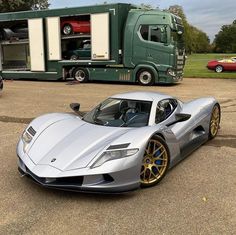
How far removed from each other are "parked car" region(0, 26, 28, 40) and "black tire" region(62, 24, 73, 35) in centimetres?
267

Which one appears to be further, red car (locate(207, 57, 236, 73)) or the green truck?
red car (locate(207, 57, 236, 73))

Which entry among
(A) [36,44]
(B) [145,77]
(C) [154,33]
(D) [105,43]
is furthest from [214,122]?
(A) [36,44]

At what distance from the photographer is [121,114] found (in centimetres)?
529

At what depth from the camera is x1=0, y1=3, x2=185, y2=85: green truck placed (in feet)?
55.0

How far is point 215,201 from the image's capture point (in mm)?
4168

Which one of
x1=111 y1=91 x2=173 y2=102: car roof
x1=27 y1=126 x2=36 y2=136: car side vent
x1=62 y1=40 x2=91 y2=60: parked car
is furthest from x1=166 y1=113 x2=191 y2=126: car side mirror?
x1=62 y1=40 x2=91 y2=60: parked car

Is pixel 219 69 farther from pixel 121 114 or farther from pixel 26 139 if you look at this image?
pixel 26 139

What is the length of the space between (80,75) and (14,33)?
5.20 metres

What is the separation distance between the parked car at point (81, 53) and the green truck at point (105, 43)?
5cm

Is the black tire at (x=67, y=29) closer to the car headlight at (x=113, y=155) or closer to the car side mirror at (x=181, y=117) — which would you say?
the car side mirror at (x=181, y=117)

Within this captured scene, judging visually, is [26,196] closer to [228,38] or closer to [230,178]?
[230,178]

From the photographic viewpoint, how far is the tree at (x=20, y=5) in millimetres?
41194

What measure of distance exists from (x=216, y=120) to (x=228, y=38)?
120699 millimetres

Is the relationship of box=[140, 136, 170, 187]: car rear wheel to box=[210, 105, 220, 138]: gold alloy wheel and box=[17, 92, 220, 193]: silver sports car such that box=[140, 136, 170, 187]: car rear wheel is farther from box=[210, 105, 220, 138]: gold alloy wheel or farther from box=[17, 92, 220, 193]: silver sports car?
box=[210, 105, 220, 138]: gold alloy wheel
